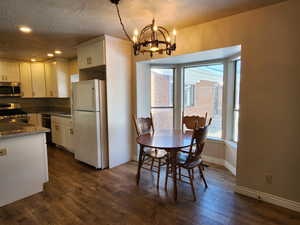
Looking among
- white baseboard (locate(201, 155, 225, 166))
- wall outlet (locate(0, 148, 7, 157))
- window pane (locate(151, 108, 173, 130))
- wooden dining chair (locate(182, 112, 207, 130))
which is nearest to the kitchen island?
wall outlet (locate(0, 148, 7, 157))

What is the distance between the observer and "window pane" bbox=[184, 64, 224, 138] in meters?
3.52

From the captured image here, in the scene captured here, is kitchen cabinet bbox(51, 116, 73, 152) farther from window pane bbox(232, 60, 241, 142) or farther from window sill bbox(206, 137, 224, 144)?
window pane bbox(232, 60, 241, 142)

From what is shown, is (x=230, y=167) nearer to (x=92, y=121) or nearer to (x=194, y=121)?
(x=194, y=121)

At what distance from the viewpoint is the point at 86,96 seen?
10.8ft

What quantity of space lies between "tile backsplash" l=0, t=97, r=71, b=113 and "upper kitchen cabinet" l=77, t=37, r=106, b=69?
2138 millimetres

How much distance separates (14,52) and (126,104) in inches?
121

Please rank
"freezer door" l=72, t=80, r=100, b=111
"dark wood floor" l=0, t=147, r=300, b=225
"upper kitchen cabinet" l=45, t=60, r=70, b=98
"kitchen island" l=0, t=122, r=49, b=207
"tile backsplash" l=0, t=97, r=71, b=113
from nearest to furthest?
1. "dark wood floor" l=0, t=147, r=300, b=225
2. "kitchen island" l=0, t=122, r=49, b=207
3. "freezer door" l=72, t=80, r=100, b=111
4. "upper kitchen cabinet" l=45, t=60, r=70, b=98
5. "tile backsplash" l=0, t=97, r=71, b=113

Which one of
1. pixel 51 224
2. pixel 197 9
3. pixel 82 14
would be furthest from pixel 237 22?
pixel 51 224

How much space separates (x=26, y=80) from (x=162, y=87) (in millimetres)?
3972

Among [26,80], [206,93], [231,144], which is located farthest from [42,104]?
[231,144]

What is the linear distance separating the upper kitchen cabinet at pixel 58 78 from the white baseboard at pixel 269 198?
15.4 feet

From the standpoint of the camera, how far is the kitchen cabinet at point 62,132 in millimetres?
4199

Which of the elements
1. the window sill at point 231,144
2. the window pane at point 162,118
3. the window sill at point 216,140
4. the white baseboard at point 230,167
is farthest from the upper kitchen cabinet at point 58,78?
the white baseboard at point 230,167

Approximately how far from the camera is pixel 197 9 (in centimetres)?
219
